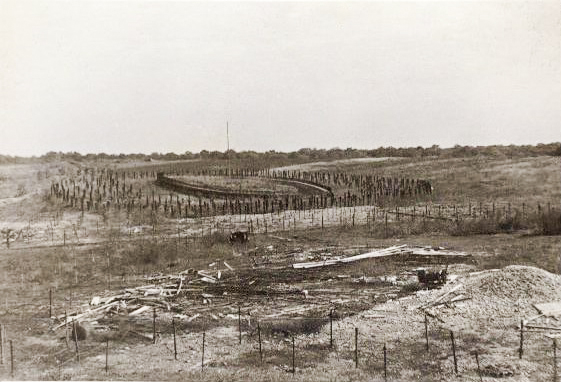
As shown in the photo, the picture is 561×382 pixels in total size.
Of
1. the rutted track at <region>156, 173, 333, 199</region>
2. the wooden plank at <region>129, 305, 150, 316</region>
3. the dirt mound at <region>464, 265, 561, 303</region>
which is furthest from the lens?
the rutted track at <region>156, 173, 333, 199</region>

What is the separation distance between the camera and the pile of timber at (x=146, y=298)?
1223cm

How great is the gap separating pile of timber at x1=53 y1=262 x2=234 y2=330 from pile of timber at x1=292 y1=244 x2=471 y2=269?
8.91ft

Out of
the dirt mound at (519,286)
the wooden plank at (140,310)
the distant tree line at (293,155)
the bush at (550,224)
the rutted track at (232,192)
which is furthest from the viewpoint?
the distant tree line at (293,155)

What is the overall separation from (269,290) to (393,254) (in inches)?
197

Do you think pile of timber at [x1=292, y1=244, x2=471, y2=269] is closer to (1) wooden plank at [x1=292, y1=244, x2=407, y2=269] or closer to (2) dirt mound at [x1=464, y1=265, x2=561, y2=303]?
(1) wooden plank at [x1=292, y1=244, x2=407, y2=269]

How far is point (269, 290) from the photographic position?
45.8 ft

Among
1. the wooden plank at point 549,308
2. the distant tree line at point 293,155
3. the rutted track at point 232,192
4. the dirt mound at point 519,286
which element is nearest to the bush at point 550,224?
the dirt mound at point 519,286

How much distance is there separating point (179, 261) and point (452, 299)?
28.0 ft

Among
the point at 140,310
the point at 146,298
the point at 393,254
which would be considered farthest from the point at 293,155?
the point at 140,310

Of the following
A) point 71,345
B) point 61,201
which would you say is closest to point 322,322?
point 71,345

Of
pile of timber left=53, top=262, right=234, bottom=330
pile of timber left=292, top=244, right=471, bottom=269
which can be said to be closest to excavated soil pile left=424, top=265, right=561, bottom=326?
pile of timber left=292, top=244, right=471, bottom=269

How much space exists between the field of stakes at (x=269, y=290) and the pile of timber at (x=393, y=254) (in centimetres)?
24

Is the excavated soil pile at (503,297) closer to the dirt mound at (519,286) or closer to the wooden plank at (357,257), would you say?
the dirt mound at (519,286)

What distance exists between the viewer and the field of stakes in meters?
9.84
